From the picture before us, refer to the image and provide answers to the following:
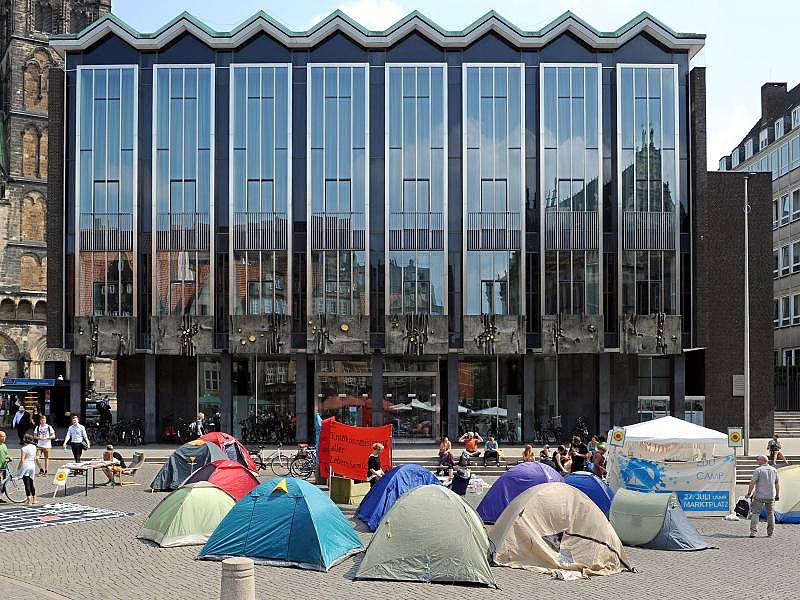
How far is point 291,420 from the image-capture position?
46438 millimetres

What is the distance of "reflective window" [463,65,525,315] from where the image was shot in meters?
44.8

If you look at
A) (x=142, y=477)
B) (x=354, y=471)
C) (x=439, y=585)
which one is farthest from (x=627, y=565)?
(x=142, y=477)

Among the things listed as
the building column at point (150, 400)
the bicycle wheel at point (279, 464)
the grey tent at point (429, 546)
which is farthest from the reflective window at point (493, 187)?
the grey tent at point (429, 546)

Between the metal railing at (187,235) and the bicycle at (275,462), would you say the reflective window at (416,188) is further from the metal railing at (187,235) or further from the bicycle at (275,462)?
the bicycle at (275,462)

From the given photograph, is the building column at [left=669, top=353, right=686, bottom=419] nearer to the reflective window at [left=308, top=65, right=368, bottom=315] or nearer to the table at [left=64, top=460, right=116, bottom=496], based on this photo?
the reflective window at [left=308, top=65, right=368, bottom=315]

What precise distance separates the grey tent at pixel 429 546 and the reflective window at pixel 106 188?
3048 centimetres

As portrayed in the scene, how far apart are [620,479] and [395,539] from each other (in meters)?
10.9

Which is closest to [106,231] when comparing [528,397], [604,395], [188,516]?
[528,397]

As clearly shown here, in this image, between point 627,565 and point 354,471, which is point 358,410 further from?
point 627,565

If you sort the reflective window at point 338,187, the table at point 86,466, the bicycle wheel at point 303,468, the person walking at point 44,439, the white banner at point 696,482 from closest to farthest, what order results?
1. the white banner at point 696,482
2. the table at point 86,466
3. the bicycle wheel at point 303,468
4. the person walking at point 44,439
5. the reflective window at point 338,187

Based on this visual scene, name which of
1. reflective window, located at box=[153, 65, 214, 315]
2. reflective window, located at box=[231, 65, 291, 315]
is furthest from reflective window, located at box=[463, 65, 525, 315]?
reflective window, located at box=[153, 65, 214, 315]

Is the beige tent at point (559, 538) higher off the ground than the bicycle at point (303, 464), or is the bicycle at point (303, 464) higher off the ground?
the beige tent at point (559, 538)

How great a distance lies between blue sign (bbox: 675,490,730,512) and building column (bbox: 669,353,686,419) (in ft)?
67.5

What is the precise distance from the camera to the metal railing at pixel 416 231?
44906 millimetres
